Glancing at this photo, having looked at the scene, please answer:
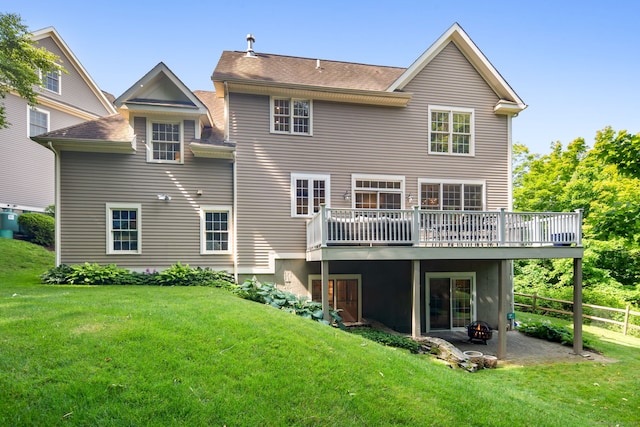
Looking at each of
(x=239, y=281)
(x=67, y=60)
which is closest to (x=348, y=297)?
(x=239, y=281)

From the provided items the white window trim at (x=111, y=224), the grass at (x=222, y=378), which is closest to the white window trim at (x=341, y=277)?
the grass at (x=222, y=378)

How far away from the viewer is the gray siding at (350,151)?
12180 millimetres

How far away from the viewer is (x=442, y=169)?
44.1 ft

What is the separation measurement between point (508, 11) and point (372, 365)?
13849 mm

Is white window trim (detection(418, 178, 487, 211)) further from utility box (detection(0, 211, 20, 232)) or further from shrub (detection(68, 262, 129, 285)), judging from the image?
utility box (detection(0, 211, 20, 232))

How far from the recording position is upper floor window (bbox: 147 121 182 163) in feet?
39.5

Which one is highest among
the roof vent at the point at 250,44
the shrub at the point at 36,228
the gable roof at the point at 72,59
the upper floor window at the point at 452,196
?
the gable roof at the point at 72,59

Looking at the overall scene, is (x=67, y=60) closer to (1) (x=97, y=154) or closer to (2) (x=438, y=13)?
(1) (x=97, y=154)

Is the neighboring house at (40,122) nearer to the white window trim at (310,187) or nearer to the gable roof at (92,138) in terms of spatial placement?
the gable roof at (92,138)

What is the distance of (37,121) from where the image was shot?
18875mm

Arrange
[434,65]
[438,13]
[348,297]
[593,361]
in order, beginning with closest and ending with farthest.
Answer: [593,361] < [348,297] < [434,65] < [438,13]

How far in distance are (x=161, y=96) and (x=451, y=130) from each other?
1018 centimetres

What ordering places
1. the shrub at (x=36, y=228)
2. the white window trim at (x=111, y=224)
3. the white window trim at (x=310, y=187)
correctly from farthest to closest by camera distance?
the shrub at (x=36, y=228) → the white window trim at (x=310, y=187) → the white window trim at (x=111, y=224)

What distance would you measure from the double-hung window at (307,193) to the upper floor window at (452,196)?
362 centimetres
